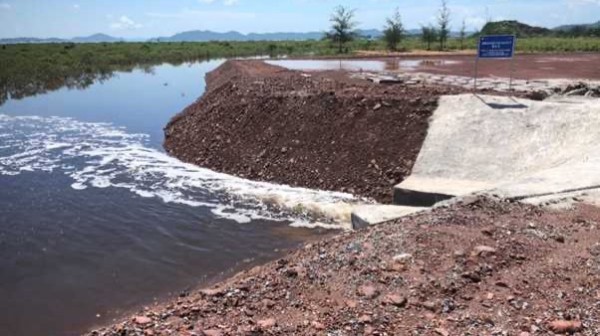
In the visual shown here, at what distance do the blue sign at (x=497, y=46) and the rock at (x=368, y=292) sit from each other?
35.7 ft

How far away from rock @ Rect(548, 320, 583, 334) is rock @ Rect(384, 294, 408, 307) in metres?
1.49

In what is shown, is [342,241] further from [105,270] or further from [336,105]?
[336,105]

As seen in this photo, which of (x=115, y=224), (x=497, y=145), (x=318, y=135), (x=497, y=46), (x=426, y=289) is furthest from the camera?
(x=318, y=135)

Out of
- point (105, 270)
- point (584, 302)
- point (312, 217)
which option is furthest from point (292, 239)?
point (584, 302)

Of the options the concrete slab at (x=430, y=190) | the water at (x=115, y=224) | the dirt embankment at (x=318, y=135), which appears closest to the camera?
the water at (x=115, y=224)

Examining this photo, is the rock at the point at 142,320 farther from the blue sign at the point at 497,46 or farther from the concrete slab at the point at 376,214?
the blue sign at the point at 497,46

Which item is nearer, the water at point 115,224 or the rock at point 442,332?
the rock at point 442,332

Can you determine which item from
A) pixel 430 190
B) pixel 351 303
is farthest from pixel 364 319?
pixel 430 190

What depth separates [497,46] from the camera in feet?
51.3

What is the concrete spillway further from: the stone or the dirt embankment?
the stone

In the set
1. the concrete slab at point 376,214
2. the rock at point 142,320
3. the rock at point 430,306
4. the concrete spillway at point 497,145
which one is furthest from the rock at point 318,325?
the concrete spillway at point 497,145

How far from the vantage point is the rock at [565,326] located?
5.59 metres

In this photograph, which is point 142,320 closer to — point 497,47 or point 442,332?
point 442,332

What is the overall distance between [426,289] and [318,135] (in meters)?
10.8
